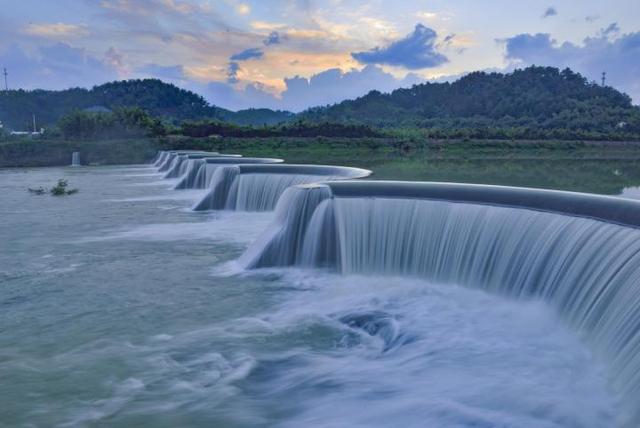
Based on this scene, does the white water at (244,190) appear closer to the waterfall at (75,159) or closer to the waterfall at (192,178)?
the waterfall at (192,178)

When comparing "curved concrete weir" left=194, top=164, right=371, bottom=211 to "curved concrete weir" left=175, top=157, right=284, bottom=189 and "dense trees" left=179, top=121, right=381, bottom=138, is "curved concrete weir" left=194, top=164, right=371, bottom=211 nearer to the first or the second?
"curved concrete weir" left=175, top=157, right=284, bottom=189

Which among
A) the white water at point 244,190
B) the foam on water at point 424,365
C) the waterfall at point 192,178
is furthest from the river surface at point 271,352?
the waterfall at point 192,178

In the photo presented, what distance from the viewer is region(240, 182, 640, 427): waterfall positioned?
7512 millimetres

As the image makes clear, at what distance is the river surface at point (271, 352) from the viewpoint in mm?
6422

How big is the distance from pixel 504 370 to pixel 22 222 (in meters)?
17.2

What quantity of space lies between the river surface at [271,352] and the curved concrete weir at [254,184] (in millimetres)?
8289

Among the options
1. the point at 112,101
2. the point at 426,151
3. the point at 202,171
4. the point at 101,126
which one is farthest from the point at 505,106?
the point at 112,101

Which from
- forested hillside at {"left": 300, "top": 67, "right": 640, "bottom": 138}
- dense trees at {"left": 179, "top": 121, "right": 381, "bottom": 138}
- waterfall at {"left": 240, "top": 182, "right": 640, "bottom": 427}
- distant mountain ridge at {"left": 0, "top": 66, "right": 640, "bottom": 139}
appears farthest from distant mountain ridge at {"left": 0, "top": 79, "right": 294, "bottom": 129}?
waterfall at {"left": 240, "top": 182, "right": 640, "bottom": 427}

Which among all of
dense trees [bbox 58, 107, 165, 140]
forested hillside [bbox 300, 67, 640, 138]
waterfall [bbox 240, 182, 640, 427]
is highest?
forested hillside [bbox 300, 67, 640, 138]

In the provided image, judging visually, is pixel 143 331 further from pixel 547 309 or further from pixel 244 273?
pixel 547 309

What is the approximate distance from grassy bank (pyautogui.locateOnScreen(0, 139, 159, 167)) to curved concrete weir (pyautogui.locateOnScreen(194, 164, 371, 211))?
1519 inches

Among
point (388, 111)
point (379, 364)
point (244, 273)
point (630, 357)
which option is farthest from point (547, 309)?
point (388, 111)

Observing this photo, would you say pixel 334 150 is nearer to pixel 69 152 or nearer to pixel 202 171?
pixel 69 152

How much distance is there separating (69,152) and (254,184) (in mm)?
41111
